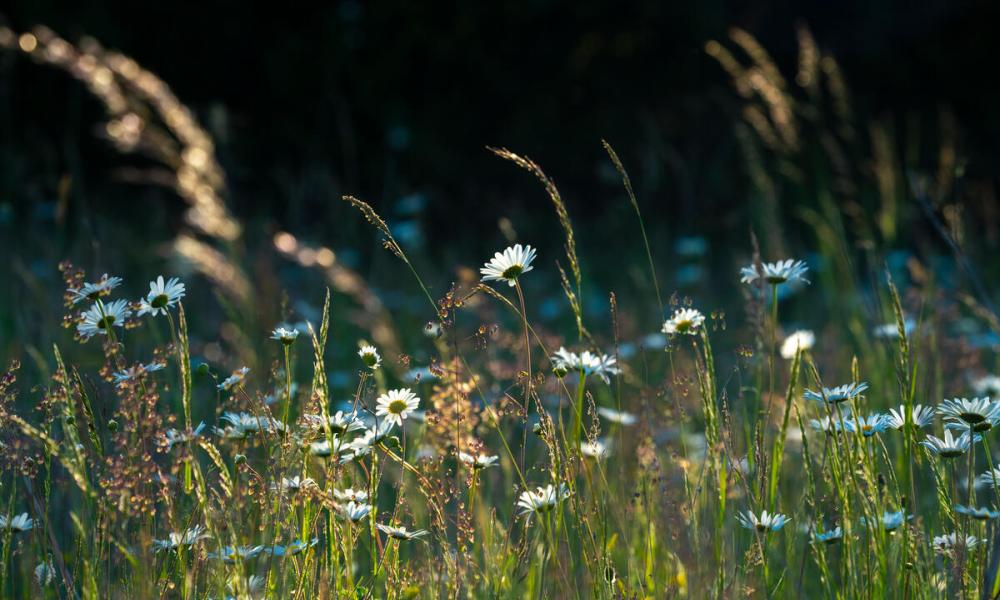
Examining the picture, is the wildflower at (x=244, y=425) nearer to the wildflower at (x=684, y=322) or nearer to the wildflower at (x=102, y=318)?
the wildflower at (x=102, y=318)

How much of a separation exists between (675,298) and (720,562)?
1.11ft

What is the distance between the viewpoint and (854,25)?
616 centimetres

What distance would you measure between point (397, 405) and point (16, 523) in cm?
55

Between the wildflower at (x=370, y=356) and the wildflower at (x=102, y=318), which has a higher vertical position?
the wildflower at (x=102, y=318)

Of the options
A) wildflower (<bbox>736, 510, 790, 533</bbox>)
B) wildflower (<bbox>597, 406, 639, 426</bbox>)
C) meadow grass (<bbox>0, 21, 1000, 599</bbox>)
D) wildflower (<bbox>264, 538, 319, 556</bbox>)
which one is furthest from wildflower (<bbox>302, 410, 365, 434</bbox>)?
wildflower (<bbox>736, 510, 790, 533</bbox>)

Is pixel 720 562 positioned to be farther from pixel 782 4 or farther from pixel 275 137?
pixel 782 4

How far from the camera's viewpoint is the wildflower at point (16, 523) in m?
Result: 1.29

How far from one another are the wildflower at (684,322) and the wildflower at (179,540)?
66 cm

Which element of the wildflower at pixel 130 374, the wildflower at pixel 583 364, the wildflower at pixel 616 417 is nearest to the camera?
the wildflower at pixel 130 374

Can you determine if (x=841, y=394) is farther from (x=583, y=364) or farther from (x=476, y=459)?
(x=476, y=459)

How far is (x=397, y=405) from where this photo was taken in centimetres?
136


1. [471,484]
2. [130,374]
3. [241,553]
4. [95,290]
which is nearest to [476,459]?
[471,484]

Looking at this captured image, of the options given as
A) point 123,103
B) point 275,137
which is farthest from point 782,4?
point 123,103

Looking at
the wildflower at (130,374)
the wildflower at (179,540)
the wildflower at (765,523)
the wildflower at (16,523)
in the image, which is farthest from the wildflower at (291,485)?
the wildflower at (765,523)
